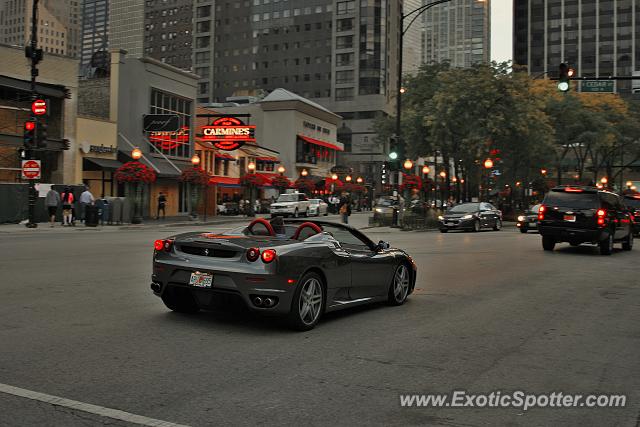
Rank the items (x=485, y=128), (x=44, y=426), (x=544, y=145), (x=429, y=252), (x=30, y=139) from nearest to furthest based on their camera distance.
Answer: (x=44, y=426)
(x=429, y=252)
(x=30, y=139)
(x=485, y=128)
(x=544, y=145)

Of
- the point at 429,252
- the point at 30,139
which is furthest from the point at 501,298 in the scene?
the point at 30,139

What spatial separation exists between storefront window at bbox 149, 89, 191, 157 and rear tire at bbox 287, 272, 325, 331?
3644 cm

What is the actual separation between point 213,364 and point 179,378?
519mm

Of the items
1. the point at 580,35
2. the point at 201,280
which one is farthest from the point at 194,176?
the point at 580,35

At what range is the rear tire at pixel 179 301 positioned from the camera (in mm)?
7430

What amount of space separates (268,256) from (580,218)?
1404 cm

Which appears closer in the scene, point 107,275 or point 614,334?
point 614,334

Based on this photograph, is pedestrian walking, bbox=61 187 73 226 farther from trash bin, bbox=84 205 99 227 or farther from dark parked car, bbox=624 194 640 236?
dark parked car, bbox=624 194 640 236

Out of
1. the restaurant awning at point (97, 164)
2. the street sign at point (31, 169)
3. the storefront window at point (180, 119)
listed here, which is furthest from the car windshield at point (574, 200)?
the storefront window at point (180, 119)

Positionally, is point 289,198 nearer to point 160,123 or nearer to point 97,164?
point 160,123

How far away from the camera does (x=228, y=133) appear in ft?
157

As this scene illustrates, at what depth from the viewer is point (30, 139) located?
26.0 metres

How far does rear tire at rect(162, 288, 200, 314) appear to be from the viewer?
7.43 meters

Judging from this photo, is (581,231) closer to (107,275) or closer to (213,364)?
(107,275)
